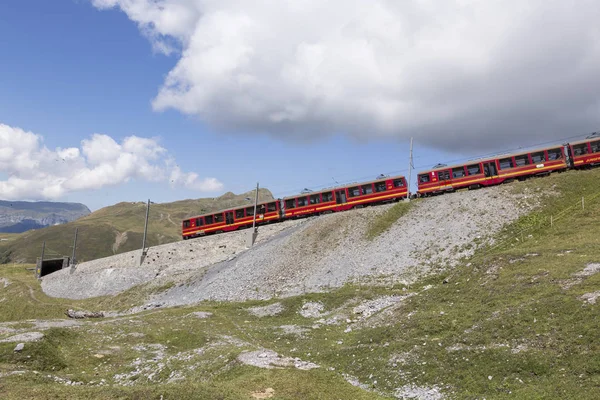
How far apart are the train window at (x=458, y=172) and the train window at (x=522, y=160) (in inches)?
290

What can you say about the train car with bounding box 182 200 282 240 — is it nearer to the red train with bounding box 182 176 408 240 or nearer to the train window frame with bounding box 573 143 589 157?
the red train with bounding box 182 176 408 240

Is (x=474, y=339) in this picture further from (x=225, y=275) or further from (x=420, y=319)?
(x=225, y=275)

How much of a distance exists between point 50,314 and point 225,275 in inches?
1204

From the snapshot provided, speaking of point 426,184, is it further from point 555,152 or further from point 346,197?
point 555,152

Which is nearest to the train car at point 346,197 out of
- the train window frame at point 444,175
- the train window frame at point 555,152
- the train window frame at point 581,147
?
the train window frame at point 444,175

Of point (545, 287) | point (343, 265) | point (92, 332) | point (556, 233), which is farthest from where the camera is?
point (343, 265)

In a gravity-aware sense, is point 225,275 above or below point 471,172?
below

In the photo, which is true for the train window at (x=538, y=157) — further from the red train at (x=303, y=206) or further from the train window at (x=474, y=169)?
the red train at (x=303, y=206)

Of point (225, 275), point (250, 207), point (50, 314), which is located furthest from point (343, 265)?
point (50, 314)

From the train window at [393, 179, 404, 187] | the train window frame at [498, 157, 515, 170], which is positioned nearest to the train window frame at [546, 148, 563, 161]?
the train window frame at [498, 157, 515, 170]

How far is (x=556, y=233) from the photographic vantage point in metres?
37.5

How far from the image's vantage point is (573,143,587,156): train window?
5450 cm

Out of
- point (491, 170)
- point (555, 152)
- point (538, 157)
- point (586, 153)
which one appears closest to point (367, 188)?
point (491, 170)

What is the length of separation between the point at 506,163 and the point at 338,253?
29.2 metres
